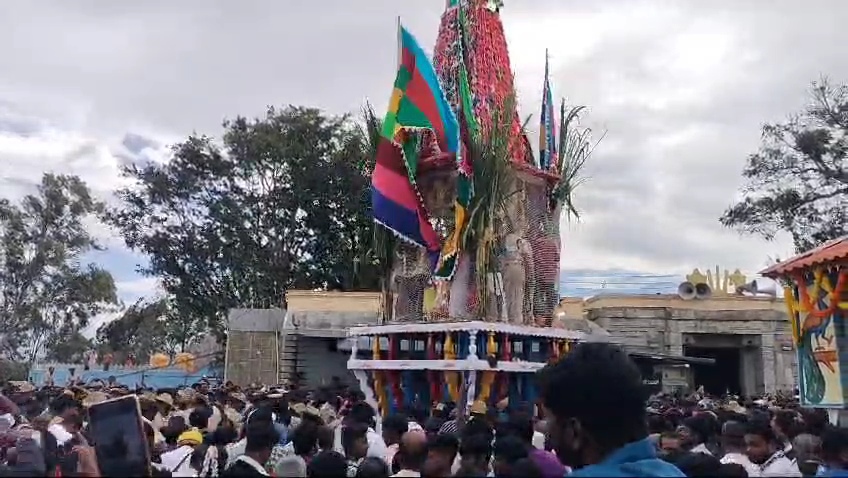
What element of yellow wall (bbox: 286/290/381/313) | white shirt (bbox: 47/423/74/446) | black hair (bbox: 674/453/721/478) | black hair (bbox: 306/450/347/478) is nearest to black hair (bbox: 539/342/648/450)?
black hair (bbox: 674/453/721/478)

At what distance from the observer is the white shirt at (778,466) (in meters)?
5.20

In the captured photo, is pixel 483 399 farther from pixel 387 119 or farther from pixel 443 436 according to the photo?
pixel 443 436

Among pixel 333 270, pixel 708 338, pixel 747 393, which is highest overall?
pixel 333 270

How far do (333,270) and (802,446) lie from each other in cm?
2338

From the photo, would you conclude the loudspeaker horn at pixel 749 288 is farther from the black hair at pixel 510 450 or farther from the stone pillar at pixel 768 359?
the black hair at pixel 510 450

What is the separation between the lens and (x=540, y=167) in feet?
48.2

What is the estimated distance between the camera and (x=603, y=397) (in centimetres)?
247

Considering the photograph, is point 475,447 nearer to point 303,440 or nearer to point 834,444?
point 303,440

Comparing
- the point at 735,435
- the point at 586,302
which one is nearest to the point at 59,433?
the point at 735,435

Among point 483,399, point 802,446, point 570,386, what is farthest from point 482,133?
point 570,386

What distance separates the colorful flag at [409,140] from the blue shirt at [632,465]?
10.8 meters

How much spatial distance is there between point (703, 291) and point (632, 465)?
76.4 feet

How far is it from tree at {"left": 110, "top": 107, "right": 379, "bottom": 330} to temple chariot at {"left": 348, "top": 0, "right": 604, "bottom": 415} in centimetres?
1289

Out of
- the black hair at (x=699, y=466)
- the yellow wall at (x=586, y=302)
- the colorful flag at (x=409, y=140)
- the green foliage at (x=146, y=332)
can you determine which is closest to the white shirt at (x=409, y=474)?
the black hair at (x=699, y=466)
